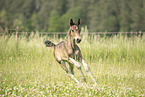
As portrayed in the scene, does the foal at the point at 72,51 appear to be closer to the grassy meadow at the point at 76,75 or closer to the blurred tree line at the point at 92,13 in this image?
the grassy meadow at the point at 76,75

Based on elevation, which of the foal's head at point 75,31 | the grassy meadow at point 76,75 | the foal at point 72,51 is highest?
the foal's head at point 75,31

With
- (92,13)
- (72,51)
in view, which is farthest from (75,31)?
(92,13)

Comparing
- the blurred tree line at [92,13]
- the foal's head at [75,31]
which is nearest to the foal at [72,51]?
the foal's head at [75,31]

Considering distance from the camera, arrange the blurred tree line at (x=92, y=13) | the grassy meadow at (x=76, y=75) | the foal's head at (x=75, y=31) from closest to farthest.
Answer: the grassy meadow at (x=76, y=75)
the foal's head at (x=75, y=31)
the blurred tree line at (x=92, y=13)

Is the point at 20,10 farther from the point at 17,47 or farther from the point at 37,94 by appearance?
the point at 37,94

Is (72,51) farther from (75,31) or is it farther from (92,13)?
(92,13)

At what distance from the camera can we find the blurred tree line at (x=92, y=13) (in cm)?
3794

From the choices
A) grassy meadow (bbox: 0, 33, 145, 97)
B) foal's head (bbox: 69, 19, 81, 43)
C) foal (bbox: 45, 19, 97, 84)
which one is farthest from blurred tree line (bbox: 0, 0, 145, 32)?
foal's head (bbox: 69, 19, 81, 43)

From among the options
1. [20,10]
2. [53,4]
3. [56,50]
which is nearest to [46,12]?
A: [53,4]

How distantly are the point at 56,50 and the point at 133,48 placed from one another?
4900 mm

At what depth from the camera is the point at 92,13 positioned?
156ft

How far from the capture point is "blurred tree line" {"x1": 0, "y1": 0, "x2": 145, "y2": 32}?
3794 centimetres

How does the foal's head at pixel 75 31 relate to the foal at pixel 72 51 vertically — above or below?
above

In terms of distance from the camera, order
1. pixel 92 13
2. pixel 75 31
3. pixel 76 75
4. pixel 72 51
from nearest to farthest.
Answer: pixel 75 31, pixel 72 51, pixel 76 75, pixel 92 13
